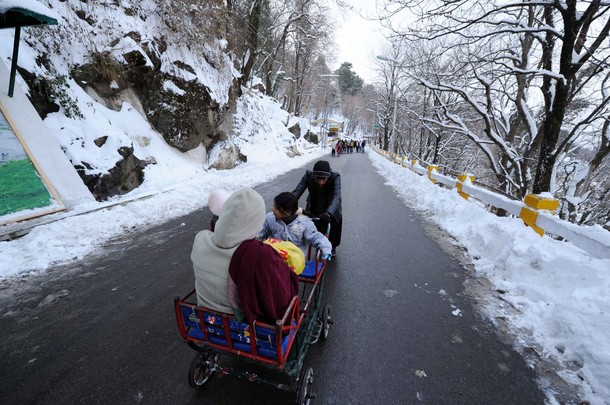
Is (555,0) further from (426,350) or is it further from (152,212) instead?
(152,212)

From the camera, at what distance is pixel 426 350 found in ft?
9.53

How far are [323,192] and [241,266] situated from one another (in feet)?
10.3

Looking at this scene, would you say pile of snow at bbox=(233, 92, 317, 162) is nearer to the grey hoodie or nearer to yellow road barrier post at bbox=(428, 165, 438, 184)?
yellow road barrier post at bbox=(428, 165, 438, 184)

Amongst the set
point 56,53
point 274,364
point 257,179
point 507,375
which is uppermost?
point 56,53

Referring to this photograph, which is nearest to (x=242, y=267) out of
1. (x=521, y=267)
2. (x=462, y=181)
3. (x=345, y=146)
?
(x=521, y=267)

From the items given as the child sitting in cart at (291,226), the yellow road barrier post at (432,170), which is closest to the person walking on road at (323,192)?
the child sitting in cart at (291,226)

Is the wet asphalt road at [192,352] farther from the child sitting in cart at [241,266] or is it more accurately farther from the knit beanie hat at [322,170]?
the knit beanie hat at [322,170]

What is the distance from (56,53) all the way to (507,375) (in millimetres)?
12496

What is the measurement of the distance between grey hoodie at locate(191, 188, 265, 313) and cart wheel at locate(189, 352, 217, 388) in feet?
1.97

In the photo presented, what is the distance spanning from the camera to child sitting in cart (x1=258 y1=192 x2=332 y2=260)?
3.01m

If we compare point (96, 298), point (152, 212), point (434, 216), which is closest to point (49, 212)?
point (152, 212)

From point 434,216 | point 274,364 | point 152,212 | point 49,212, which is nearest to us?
point 274,364

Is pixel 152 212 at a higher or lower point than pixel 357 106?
lower

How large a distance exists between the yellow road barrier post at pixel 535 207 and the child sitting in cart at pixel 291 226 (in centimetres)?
430
